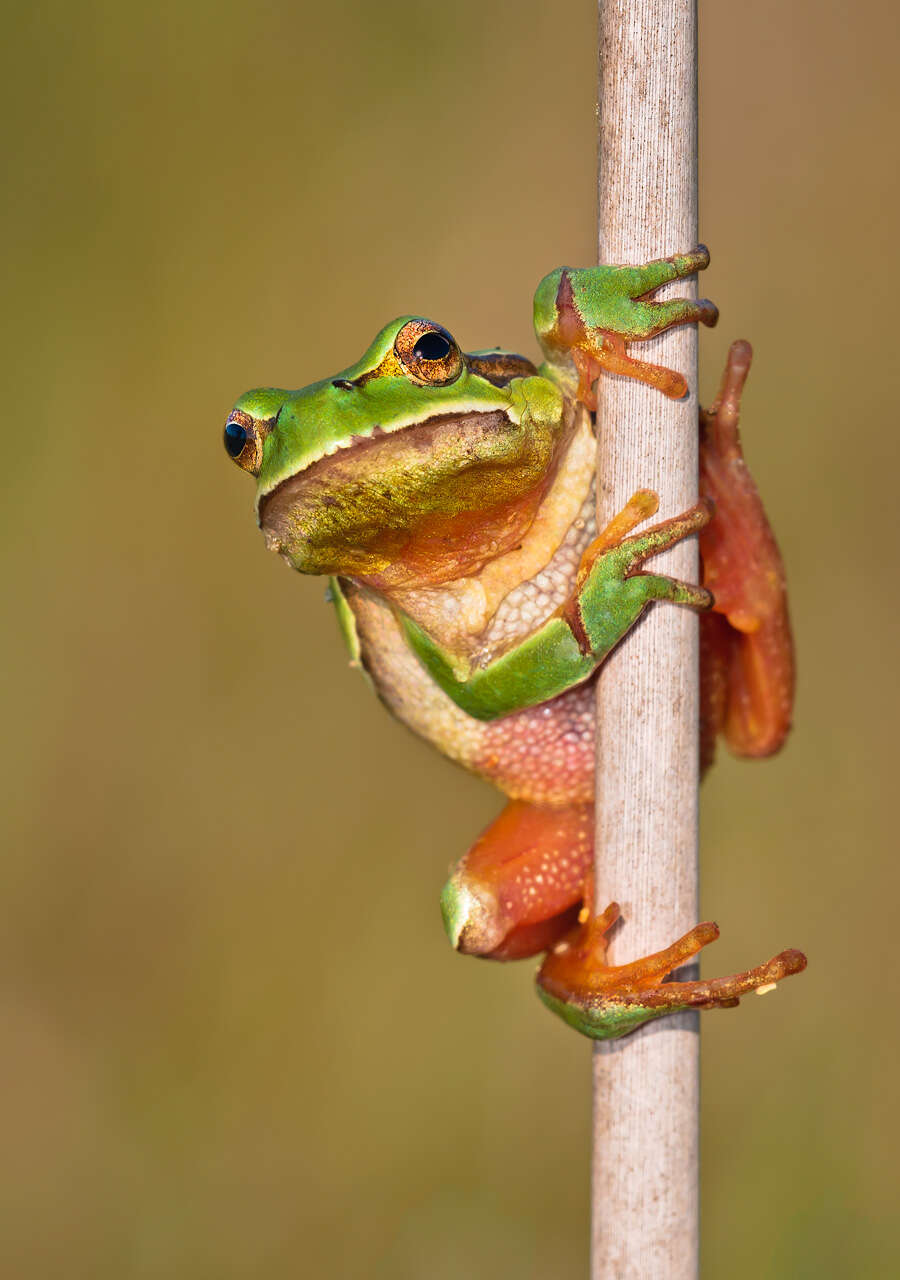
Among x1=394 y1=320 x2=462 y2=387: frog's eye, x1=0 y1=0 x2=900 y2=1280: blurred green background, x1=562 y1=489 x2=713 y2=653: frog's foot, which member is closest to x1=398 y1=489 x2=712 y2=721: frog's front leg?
x1=562 y1=489 x2=713 y2=653: frog's foot

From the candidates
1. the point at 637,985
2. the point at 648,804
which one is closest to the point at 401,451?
the point at 648,804

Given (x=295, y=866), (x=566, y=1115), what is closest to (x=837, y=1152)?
(x=566, y=1115)

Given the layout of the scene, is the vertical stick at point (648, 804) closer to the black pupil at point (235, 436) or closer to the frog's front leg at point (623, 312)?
the frog's front leg at point (623, 312)

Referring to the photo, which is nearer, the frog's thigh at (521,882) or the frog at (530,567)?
the frog at (530,567)

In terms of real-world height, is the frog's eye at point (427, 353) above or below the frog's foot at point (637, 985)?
above

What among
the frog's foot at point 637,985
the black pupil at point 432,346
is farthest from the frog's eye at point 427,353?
the frog's foot at point 637,985

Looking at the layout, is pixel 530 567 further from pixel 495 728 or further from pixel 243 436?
pixel 243 436
